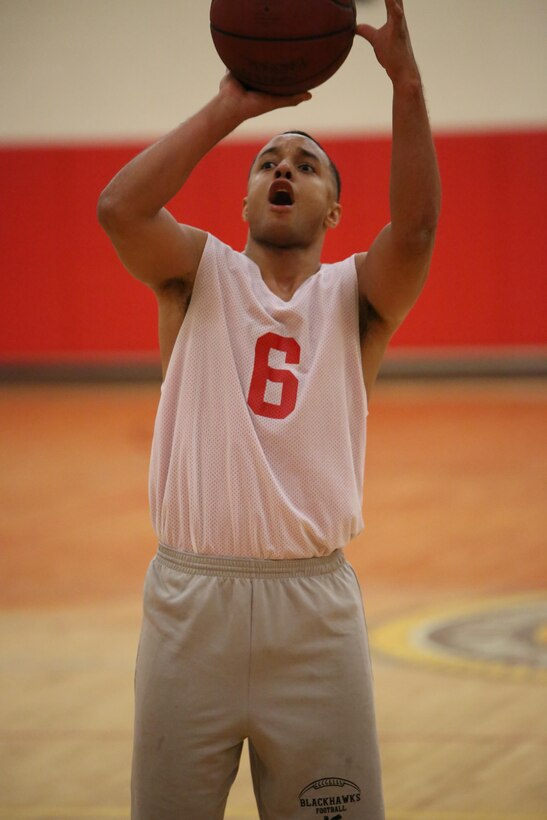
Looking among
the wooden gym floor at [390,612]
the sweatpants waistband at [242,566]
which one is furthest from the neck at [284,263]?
the wooden gym floor at [390,612]

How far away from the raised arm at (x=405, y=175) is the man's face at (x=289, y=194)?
→ 0.17m

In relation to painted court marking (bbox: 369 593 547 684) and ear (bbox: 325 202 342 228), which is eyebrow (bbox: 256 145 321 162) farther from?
painted court marking (bbox: 369 593 547 684)

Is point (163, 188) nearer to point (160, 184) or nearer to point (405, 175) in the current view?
point (160, 184)

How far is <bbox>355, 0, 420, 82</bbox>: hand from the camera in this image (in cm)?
206

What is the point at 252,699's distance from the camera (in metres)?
2.06

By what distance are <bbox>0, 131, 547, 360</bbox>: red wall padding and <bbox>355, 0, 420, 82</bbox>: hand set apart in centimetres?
1075

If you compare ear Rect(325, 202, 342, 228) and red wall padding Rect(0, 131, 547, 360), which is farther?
red wall padding Rect(0, 131, 547, 360)

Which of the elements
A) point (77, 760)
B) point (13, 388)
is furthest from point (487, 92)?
point (77, 760)

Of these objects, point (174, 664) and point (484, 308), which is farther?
point (484, 308)

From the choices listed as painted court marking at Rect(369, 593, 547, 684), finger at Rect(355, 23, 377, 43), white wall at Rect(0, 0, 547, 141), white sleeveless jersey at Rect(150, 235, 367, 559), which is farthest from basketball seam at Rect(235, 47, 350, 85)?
white wall at Rect(0, 0, 547, 141)

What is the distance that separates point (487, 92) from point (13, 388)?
21.1ft

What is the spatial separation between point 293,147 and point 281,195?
0.12m

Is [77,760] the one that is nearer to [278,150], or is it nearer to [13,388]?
[278,150]

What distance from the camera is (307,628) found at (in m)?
2.09
